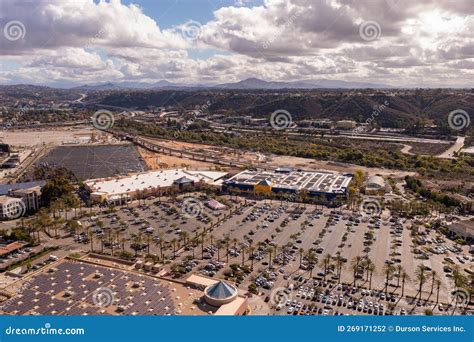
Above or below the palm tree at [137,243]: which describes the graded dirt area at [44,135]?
above

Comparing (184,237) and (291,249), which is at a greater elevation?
(184,237)

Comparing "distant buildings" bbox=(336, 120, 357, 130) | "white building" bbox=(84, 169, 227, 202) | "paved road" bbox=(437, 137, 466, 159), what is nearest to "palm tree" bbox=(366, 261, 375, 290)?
"white building" bbox=(84, 169, 227, 202)

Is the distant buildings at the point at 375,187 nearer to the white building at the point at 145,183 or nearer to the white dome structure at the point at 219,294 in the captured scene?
the white building at the point at 145,183

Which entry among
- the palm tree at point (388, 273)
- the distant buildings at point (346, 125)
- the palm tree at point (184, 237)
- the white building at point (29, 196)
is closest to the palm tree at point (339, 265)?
the palm tree at point (388, 273)

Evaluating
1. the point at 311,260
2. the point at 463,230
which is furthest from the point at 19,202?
the point at 463,230

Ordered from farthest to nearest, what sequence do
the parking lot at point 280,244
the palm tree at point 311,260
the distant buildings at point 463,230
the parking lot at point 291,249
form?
the distant buildings at point 463,230 < the palm tree at point 311,260 < the parking lot at point 280,244 < the parking lot at point 291,249

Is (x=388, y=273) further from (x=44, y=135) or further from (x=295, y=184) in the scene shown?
(x=44, y=135)

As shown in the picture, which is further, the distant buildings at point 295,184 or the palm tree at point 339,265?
the distant buildings at point 295,184

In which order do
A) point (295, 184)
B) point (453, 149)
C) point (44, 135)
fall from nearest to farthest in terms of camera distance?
point (295, 184) < point (453, 149) < point (44, 135)
